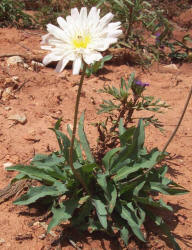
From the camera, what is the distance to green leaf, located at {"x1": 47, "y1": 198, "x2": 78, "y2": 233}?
7.20ft

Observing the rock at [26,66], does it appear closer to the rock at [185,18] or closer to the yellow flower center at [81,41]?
the yellow flower center at [81,41]

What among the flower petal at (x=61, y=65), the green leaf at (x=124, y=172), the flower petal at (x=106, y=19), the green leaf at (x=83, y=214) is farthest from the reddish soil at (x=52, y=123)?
the flower petal at (x=106, y=19)

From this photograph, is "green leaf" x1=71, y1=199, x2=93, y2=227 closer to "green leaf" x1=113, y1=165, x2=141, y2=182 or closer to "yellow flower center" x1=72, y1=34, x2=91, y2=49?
"green leaf" x1=113, y1=165, x2=141, y2=182

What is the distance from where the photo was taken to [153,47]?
5.90m

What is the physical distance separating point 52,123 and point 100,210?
1.49 meters

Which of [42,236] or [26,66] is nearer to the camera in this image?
[42,236]

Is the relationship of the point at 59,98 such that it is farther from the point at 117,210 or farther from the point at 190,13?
the point at 190,13

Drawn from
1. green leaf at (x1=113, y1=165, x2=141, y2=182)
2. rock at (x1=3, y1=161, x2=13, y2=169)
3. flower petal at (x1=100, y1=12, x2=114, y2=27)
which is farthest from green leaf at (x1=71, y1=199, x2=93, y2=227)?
flower petal at (x1=100, y1=12, x2=114, y2=27)

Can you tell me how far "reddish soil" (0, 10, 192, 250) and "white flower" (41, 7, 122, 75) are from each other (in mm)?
1358

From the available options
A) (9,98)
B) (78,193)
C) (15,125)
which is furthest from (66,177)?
(9,98)

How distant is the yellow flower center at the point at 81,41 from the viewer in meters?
1.80

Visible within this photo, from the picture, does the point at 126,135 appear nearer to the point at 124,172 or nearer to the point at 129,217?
the point at 124,172

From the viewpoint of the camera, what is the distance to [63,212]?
7.48 feet

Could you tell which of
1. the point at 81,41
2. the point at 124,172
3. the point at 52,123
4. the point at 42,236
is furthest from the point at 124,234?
the point at 52,123
